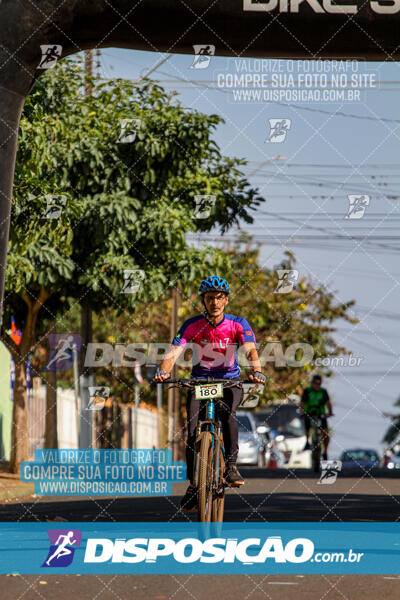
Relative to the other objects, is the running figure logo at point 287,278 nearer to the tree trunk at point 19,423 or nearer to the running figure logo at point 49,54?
the tree trunk at point 19,423

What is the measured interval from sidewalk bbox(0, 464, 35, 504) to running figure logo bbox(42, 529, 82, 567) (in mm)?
6318

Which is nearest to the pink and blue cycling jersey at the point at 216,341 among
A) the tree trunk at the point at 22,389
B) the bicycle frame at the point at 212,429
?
the bicycle frame at the point at 212,429

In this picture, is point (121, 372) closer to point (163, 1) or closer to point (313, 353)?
point (313, 353)

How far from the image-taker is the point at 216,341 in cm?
984

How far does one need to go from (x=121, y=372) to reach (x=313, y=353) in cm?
737

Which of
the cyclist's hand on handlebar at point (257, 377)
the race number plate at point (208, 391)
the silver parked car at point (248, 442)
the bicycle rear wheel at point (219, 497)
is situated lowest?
the silver parked car at point (248, 442)

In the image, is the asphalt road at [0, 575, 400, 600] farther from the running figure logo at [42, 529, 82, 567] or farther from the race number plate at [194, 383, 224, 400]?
the race number plate at [194, 383, 224, 400]

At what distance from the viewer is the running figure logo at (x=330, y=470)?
18.9 meters

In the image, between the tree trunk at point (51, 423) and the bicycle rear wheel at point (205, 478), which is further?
the tree trunk at point (51, 423)

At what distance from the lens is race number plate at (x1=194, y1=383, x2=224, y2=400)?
967cm

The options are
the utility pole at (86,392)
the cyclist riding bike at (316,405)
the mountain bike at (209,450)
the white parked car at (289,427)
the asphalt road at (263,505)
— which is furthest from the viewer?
the white parked car at (289,427)

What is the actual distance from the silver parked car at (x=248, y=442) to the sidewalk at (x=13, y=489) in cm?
1468

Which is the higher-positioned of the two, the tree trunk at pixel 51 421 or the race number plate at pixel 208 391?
the race number plate at pixel 208 391

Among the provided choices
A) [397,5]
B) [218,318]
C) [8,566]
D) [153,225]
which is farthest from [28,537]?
[153,225]
